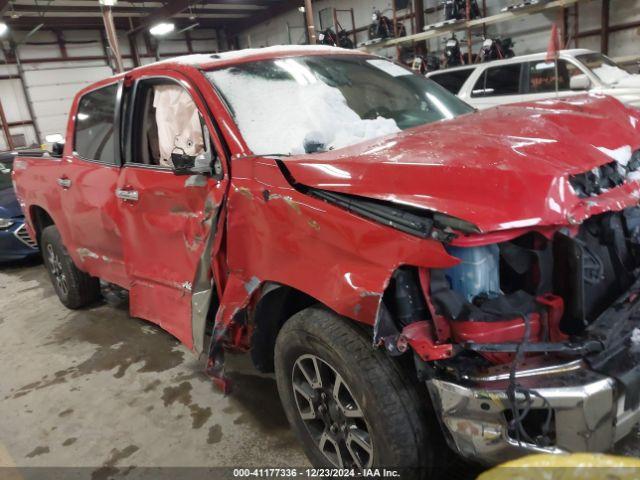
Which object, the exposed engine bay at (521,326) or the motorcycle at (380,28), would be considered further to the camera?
the motorcycle at (380,28)

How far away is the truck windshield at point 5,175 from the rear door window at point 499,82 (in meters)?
7.21

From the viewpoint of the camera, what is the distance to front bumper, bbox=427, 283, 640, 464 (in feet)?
4.30

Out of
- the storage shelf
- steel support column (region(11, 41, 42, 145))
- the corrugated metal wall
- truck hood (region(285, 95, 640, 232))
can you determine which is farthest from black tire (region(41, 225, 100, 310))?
steel support column (region(11, 41, 42, 145))

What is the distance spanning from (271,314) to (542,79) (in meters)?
6.80

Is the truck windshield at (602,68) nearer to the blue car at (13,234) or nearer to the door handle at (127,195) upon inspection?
the door handle at (127,195)

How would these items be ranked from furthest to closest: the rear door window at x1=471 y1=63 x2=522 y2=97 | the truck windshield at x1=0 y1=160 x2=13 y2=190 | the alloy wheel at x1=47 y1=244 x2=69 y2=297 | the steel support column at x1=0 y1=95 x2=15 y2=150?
the steel support column at x1=0 y1=95 x2=15 y2=150 < the rear door window at x1=471 y1=63 x2=522 y2=97 < the truck windshield at x1=0 y1=160 x2=13 y2=190 < the alloy wheel at x1=47 y1=244 x2=69 y2=297

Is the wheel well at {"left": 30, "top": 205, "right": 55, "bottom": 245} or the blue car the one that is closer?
the wheel well at {"left": 30, "top": 205, "right": 55, "bottom": 245}

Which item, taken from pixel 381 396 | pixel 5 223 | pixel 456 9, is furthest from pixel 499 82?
pixel 381 396

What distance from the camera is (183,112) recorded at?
99.2 inches

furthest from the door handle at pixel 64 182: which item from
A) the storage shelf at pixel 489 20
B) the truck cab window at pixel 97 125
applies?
the storage shelf at pixel 489 20

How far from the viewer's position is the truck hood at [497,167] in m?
1.37

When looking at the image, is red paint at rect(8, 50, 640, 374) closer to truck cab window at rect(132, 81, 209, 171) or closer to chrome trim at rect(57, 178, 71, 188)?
truck cab window at rect(132, 81, 209, 171)

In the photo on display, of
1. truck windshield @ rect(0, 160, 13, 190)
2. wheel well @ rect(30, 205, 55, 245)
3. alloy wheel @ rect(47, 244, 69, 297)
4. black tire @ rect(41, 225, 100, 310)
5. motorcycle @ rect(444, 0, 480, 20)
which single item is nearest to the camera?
black tire @ rect(41, 225, 100, 310)

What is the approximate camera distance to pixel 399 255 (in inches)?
56.5
